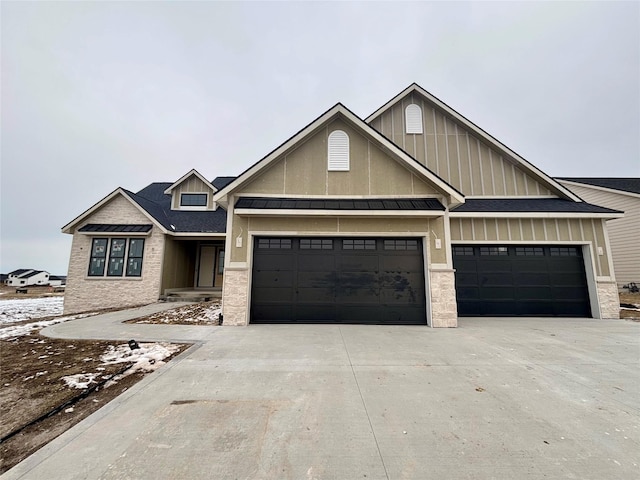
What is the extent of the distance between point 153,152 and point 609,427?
38.2 m

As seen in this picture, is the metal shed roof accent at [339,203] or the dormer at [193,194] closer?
the metal shed roof accent at [339,203]

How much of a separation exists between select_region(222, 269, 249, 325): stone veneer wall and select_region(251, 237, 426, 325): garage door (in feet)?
1.03

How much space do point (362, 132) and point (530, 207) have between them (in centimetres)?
740

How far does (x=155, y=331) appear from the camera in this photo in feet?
22.2

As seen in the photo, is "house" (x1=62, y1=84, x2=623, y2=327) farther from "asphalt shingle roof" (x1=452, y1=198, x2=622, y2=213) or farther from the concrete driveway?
the concrete driveway

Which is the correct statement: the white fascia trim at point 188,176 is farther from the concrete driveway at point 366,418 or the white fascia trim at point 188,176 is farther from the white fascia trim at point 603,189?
the white fascia trim at point 603,189

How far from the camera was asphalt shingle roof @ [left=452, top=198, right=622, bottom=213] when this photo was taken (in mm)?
9539

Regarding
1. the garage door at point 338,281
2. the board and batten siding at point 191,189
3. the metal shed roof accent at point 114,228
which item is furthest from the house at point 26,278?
the garage door at point 338,281

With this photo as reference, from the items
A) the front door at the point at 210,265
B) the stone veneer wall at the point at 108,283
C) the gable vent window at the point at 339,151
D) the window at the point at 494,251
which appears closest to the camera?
the gable vent window at the point at 339,151

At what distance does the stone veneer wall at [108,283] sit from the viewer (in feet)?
41.9

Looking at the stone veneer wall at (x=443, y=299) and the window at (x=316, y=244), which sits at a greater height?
the window at (x=316, y=244)

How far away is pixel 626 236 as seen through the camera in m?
15.8

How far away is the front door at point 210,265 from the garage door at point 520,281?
1352 centimetres

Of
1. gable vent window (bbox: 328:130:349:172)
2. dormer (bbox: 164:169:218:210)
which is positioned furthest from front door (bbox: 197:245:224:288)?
gable vent window (bbox: 328:130:349:172)
